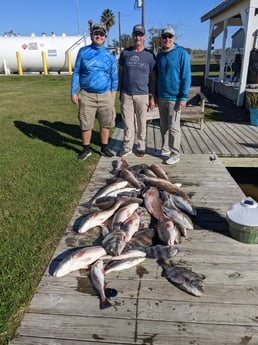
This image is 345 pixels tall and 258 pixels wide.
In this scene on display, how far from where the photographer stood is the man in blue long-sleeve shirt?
4324 mm

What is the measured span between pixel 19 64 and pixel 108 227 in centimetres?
2464

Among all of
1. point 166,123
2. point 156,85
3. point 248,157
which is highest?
point 156,85

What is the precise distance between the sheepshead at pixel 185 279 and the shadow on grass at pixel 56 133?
11.8 ft

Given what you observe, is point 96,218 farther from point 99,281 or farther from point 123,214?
point 99,281

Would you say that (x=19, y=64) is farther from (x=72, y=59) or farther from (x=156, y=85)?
(x=156, y=85)

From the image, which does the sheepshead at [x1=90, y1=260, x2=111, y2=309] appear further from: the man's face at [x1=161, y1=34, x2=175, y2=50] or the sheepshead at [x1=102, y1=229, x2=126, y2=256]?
the man's face at [x1=161, y1=34, x2=175, y2=50]

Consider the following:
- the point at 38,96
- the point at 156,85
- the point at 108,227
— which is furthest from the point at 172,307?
the point at 38,96

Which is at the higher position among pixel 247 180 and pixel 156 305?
pixel 156 305

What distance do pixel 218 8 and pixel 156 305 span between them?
38.8 ft

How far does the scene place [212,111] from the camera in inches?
348

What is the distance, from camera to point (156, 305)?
6.75 ft

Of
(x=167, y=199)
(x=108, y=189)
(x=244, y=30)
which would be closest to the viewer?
(x=167, y=199)

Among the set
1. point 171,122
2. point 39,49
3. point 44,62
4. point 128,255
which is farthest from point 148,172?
point 39,49

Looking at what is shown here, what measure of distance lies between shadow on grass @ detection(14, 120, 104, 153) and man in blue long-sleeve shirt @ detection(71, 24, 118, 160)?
0.99m
